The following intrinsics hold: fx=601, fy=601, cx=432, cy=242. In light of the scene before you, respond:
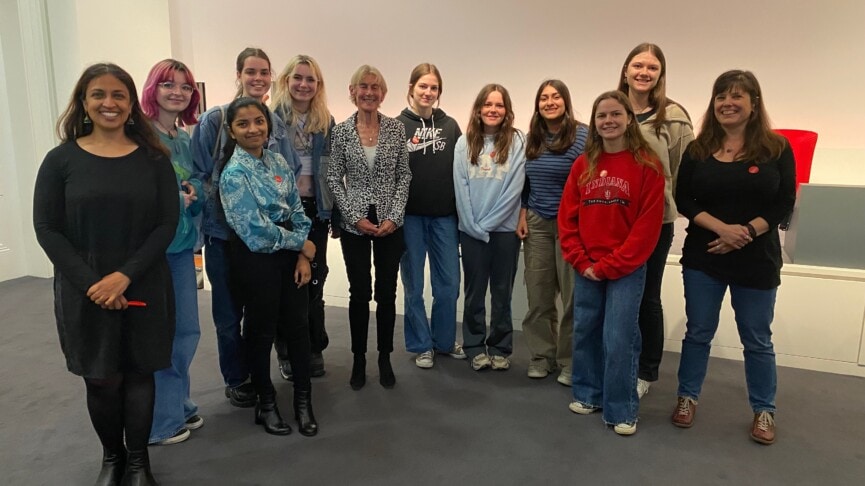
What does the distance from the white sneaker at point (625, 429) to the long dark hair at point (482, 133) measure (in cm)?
131

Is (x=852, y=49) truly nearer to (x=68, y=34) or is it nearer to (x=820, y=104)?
(x=820, y=104)

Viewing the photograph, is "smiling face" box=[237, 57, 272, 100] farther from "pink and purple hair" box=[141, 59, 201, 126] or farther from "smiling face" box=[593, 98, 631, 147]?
"smiling face" box=[593, 98, 631, 147]

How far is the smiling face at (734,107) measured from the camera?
227 cm

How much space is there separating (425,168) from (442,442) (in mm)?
1314

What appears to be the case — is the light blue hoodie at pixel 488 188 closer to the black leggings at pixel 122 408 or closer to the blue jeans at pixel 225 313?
the blue jeans at pixel 225 313

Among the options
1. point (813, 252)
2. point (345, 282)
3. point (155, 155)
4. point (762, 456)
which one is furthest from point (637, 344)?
point (345, 282)

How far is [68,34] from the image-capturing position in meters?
4.70

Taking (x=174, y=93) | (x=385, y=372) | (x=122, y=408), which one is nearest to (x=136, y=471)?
(x=122, y=408)

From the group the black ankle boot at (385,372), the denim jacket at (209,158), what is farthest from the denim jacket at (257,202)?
the black ankle boot at (385,372)

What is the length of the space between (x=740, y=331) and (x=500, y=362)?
1.17m

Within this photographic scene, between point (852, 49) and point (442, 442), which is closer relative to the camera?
point (442, 442)

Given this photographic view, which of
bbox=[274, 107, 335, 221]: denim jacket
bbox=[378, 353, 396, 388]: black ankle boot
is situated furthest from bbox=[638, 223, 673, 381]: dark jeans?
bbox=[274, 107, 335, 221]: denim jacket

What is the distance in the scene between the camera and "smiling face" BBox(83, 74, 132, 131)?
179 cm

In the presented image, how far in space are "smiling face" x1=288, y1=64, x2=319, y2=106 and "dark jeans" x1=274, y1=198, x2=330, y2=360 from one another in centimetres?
46
